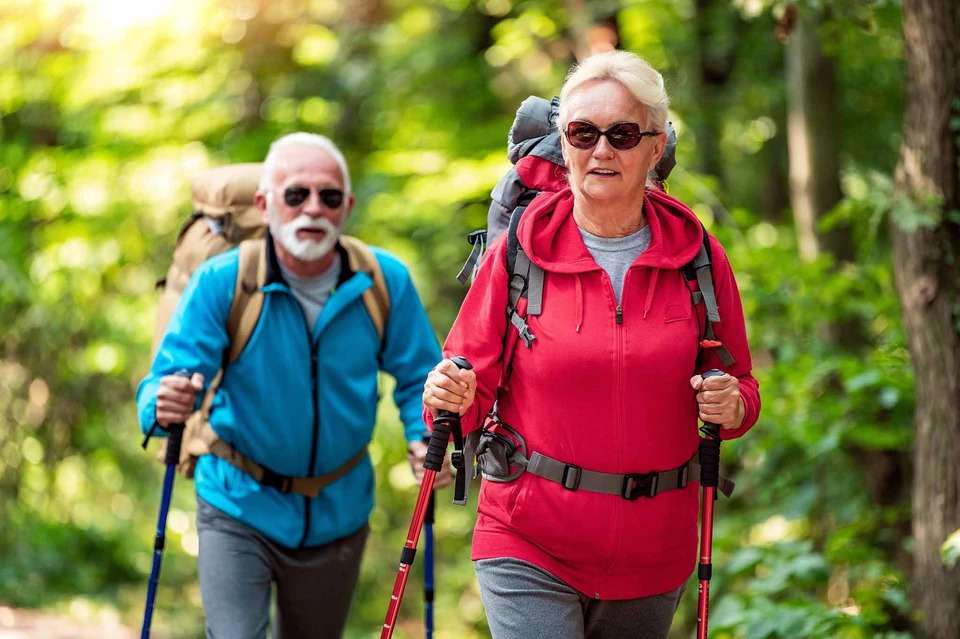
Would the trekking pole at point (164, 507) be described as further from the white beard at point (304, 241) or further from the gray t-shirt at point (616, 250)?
the gray t-shirt at point (616, 250)

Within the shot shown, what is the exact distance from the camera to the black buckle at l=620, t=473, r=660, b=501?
3.14 metres

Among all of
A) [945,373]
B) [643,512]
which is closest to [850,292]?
[945,373]

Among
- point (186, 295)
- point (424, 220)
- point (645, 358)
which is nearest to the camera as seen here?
point (645, 358)

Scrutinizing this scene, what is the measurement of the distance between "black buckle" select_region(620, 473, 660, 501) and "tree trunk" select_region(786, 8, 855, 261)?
17.5 ft

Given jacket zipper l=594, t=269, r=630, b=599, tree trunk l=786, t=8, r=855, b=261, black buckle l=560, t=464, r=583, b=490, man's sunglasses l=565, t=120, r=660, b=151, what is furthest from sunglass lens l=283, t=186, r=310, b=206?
tree trunk l=786, t=8, r=855, b=261

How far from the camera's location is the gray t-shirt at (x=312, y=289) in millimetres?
4527

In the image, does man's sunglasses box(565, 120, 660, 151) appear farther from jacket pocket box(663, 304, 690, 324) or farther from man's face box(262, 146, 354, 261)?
man's face box(262, 146, 354, 261)

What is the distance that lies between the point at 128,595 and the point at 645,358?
10.4 metres

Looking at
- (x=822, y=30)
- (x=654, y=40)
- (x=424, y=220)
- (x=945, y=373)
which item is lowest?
(x=945, y=373)

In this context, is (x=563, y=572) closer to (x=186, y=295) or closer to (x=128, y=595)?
(x=186, y=295)

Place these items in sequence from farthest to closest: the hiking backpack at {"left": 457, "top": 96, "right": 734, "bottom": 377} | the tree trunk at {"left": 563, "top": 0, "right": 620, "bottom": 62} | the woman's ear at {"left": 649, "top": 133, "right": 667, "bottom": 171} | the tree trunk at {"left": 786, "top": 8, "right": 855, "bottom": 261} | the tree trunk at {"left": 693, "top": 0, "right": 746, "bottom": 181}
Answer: the tree trunk at {"left": 563, "top": 0, "right": 620, "bottom": 62} < the tree trunk at {"left": 693, "top": 0, "right": 746, "bottom": 181} < the tree trunk at {"left": 786, "top": 8, "right": 855, "bottom": 261} < the hiking backpack at {"left": 457, "top": 96, "right": 734, "bottom": 377} < the woman's ear at {"left": 649, "top": 133, "right": 667, "bottom": 171}

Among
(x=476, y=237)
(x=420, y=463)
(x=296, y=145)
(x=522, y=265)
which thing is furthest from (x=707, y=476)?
(x=296, y=145)

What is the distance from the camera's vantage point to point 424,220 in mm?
10211

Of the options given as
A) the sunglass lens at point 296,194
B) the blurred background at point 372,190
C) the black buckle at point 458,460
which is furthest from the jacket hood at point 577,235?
the blurred background at point 372,190
